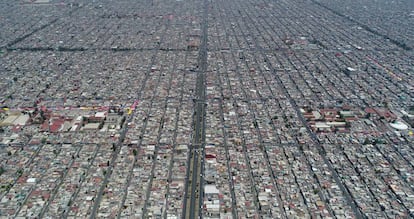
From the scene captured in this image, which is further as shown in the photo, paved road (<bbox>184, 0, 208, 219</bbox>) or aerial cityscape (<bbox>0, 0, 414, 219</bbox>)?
aerial cityscape (<bbox>0, 0, 414, 219</bbox>)

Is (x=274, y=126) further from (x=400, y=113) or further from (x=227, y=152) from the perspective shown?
(x=400, y=113)

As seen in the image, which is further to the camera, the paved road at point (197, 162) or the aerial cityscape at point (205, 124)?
the aerial cityscape at point (205, 124)

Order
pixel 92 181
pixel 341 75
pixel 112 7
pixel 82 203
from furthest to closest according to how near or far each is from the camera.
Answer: pixel 112 7
pixel 341 75
pixel 92 181
pixel 82 203

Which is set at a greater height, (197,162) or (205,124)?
(205,124)

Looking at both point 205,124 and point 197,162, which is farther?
point 205,124

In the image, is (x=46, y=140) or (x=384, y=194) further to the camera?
(x=46, y=140)

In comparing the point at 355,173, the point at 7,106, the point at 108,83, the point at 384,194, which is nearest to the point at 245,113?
the point at 355,173

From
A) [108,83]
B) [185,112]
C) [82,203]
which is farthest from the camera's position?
[108,83]
